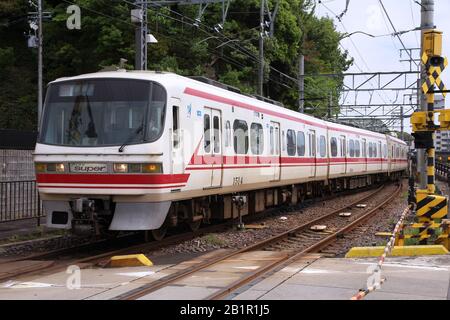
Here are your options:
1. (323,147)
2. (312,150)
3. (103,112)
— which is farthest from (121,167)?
(323,147)

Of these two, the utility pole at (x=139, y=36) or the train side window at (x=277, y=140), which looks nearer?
the train side window at (x=277, y=140)

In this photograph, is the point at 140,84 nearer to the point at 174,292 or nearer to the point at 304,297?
the point at 174,292

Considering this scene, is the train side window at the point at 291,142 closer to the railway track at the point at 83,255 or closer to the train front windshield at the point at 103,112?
the railway track at the point at 83,255

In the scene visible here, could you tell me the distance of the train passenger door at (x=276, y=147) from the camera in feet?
51.3

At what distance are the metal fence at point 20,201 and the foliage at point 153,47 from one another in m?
12.0

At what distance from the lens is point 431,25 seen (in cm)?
1437

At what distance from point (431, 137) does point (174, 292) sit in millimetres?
6602

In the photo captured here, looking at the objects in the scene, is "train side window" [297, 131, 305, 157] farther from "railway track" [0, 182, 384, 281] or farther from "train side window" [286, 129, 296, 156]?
Answer: "railway track" [0, 182, 384, 281]

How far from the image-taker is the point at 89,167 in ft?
32.2

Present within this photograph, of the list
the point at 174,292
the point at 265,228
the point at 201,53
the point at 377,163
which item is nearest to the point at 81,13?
the point at 201,53

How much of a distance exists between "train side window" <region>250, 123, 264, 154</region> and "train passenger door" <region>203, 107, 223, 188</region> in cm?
192

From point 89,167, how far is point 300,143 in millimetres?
9800

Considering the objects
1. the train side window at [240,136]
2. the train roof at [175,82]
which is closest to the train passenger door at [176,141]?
the train roof at [175,82]

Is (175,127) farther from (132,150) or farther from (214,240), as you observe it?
(214,240)
